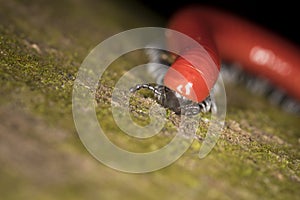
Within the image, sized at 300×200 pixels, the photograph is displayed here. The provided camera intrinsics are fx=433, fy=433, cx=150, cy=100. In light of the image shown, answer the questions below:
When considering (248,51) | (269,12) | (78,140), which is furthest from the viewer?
(269,12)

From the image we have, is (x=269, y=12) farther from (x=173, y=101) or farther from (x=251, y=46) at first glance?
(x=173, y=101)

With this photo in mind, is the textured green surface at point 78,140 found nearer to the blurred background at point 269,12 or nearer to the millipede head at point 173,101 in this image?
the millipede head at point 173,101

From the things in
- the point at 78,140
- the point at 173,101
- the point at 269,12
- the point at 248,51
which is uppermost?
the point at 269,12

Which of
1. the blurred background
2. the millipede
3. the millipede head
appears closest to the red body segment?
the millipede

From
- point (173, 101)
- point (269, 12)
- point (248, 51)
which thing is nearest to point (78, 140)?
point (173, 101)

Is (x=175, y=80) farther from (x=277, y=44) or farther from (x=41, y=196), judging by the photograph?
(x=277, y=44)

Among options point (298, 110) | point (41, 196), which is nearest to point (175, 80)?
point (41, 196)

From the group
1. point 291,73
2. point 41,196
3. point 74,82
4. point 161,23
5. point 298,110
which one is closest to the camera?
point 41,196

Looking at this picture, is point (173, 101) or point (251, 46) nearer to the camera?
point (173, 101)

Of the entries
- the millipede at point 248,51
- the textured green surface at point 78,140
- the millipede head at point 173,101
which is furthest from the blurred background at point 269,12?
the millipede head at point 173,101
